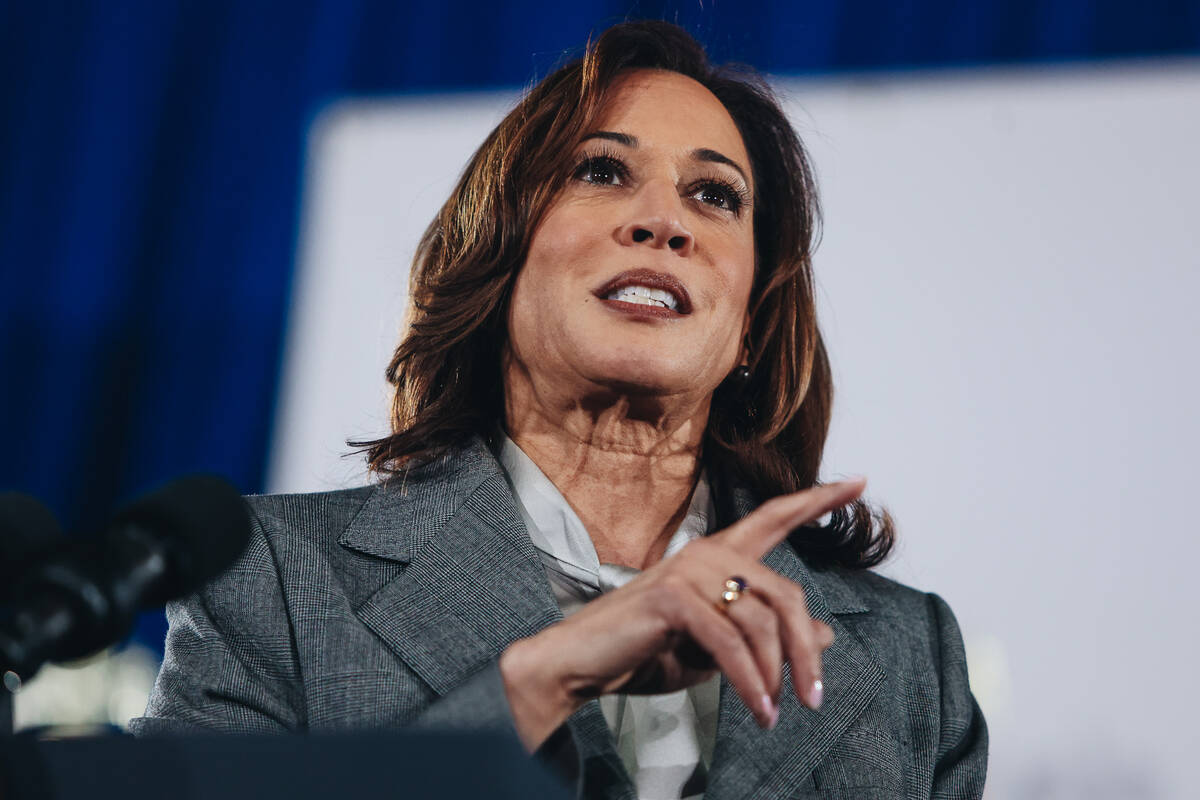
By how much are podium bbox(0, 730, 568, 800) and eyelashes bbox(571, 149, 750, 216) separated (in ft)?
3.54

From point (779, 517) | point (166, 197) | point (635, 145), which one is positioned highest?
point (635, 145)

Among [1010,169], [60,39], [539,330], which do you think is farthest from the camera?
[60,39]

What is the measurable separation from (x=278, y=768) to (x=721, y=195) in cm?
117

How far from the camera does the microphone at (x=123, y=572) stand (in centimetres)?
63

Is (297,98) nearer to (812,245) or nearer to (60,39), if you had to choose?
(60,39)

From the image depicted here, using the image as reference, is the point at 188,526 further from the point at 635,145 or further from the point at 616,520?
the point at 635,145

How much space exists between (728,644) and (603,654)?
101 millimetres

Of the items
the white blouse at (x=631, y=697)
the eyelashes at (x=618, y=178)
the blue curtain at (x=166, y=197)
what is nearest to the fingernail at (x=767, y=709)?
the white blouse at (x=631, y=697)

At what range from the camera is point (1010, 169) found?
8.26 ft

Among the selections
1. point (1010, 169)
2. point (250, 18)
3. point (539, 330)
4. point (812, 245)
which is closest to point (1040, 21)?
point (1010, 169)

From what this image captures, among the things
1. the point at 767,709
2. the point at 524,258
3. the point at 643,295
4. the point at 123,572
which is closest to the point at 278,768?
the point at 123,572

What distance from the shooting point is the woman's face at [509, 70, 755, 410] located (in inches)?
58.2

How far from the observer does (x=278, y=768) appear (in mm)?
611

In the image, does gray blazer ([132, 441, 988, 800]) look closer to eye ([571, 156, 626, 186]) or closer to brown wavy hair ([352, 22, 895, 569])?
brown wavy hair ([352, 22, 895, 569])
